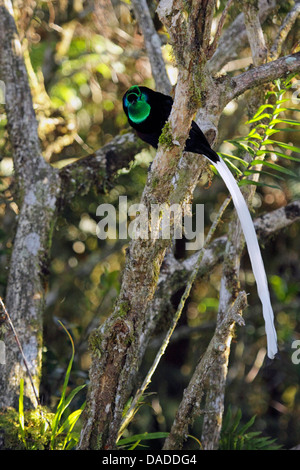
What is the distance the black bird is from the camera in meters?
1.58

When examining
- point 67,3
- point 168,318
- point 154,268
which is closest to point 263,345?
point 168,318

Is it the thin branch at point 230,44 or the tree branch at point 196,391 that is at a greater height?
the thin branch at point 230,44

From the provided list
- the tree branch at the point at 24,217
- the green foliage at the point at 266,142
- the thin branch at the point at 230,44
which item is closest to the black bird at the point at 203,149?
the green foliage at the point at 266,142

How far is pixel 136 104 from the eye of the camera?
213 cm

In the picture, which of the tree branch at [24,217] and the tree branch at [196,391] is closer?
the tree branch at [196,391]

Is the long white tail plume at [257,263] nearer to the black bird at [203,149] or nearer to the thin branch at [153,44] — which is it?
the black bird at [203,149]

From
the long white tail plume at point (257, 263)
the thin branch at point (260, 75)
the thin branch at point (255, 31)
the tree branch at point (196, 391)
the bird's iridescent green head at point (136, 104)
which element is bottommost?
the tree branch at point (196, 391)

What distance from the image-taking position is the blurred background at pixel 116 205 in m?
3.72

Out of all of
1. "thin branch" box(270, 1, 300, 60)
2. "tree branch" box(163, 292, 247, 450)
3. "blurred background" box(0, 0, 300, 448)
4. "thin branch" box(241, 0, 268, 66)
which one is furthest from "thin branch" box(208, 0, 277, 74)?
"tree branch" box(163, 292, 247, 450)

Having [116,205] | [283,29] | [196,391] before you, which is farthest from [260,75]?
[116,205]

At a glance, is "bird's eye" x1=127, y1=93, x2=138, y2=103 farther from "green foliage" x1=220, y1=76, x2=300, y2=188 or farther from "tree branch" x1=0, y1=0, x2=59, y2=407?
"tree branch" x1=0, y1=0, x2=59, y2=407

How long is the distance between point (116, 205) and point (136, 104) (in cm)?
194

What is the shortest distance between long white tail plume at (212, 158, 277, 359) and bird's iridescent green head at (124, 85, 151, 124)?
45 centimetres

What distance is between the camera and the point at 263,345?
418cm
